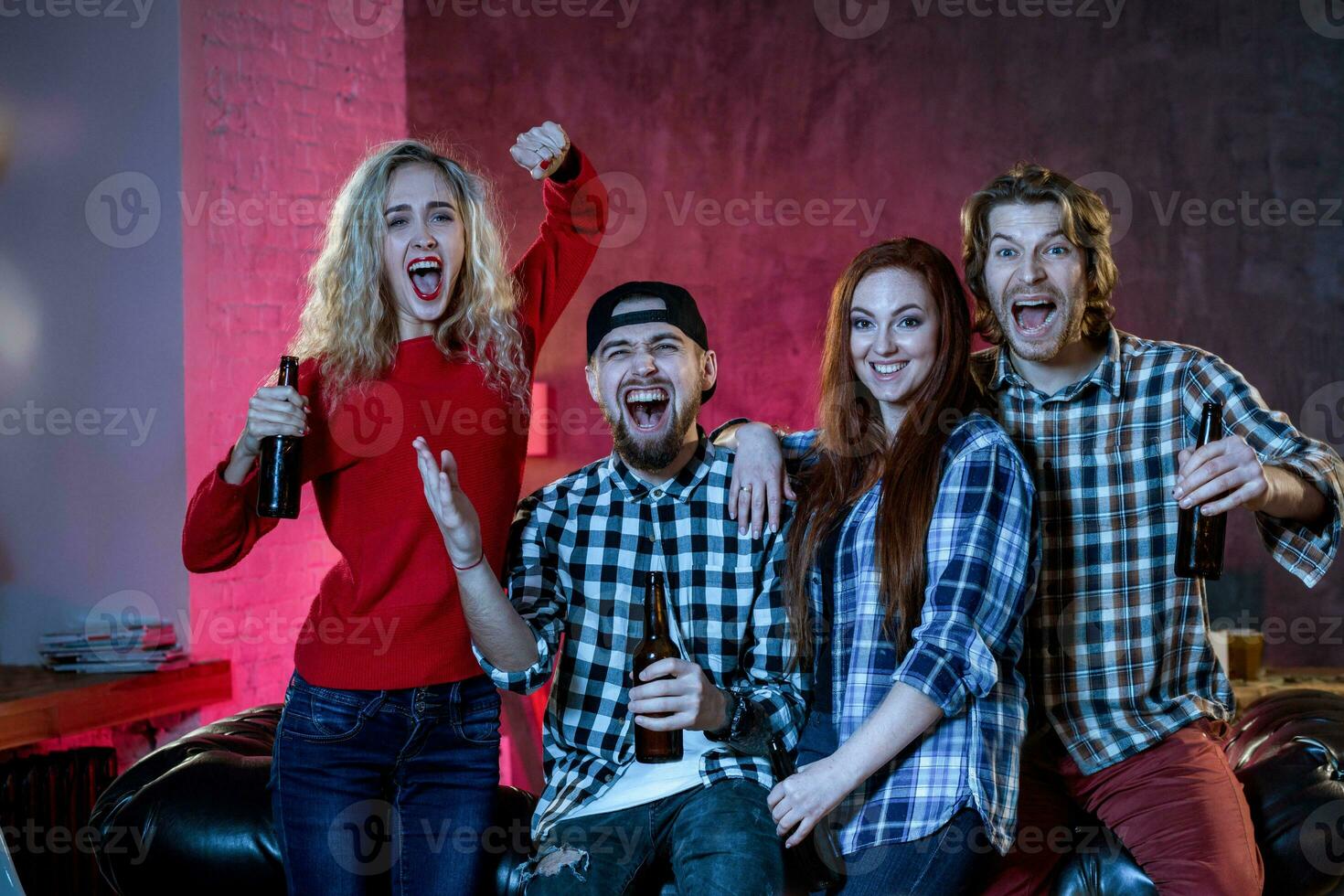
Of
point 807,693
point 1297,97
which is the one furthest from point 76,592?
point 1297,97

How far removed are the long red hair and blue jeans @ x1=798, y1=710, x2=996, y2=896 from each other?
294 mm

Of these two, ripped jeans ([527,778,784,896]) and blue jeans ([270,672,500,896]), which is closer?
ripped jeans ([527,778,784,896])

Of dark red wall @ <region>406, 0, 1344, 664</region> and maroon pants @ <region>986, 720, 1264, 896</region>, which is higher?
dark red wall @ <region>406, 0, 1344, 664</region>

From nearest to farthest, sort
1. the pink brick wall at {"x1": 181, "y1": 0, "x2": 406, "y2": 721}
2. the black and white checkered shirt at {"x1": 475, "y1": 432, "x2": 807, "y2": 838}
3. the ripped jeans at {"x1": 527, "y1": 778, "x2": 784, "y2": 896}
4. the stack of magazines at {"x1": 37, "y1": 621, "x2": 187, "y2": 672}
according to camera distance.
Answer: the ripped jeans at {"x1": 527, "y1": 778, "x2": 784, "y2": 896}
the black and white checkered shirt at {"x1": 475, "y1": 432, "x2": 807, "y2": 838}
the stack of magazines at {"x1": 37, "y1": 621, "x2": 187, "y2": 672}
the pink brick wall at {"x1": 181, "y1": 0, "x2": 406, "y2": 721}

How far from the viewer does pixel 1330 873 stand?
209 cm

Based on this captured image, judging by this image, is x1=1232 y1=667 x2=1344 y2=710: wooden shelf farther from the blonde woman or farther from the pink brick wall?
the pink brick wall

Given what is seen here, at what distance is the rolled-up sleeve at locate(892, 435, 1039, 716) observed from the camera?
5.96ft

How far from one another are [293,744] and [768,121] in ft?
12.1

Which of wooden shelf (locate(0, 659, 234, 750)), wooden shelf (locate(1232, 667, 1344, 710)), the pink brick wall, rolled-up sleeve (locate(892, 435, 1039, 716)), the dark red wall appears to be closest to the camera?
rolled-up sleeve (locate(892, 435, 1039, 716))

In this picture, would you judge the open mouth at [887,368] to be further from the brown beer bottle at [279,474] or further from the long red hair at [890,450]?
the brown beer bottle at [279,474]

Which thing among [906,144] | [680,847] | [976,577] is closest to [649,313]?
[976,577]

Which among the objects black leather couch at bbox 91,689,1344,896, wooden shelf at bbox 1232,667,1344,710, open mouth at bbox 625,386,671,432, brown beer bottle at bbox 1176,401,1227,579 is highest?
open mouth at bbox 625,386,671,432

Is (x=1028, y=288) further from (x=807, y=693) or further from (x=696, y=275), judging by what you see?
(x=696, y=275)

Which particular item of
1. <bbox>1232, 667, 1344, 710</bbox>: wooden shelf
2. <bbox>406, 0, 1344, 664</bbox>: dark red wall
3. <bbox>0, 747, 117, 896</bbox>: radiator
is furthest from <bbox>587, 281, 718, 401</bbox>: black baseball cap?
<bbox>406, 0, 1344, 664</bbox>: dark red wall
